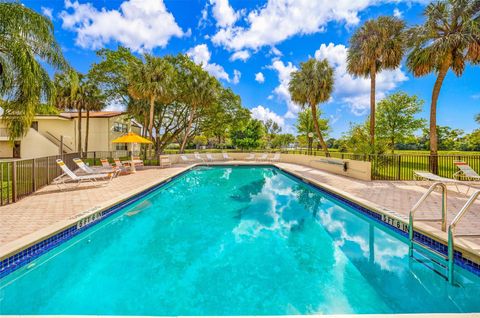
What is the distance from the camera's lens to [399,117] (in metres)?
22.7

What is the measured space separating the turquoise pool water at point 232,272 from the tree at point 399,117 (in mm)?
21108

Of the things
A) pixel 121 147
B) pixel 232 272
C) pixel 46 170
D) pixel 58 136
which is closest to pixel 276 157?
pixel 46 170

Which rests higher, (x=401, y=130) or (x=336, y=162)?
(x=401, y=130)

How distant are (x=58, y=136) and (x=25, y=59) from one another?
21.4m

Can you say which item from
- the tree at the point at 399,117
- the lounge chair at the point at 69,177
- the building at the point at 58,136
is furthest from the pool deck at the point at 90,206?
the building at the point at 58,136

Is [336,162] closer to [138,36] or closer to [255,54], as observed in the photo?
[255,54]

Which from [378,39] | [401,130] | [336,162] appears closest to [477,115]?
[401,130]

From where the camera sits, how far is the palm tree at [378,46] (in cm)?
1299

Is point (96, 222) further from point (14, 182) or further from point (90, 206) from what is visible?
point (14, 182)

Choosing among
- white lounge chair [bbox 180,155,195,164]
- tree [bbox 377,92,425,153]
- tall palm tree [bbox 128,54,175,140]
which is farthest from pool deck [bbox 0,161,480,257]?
tree [bbox 377,92,425,153]

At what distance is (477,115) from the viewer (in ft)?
73.1

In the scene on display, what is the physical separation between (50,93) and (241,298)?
1012cm

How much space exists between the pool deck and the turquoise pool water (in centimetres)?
47

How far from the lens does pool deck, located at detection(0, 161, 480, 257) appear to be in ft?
13.2
